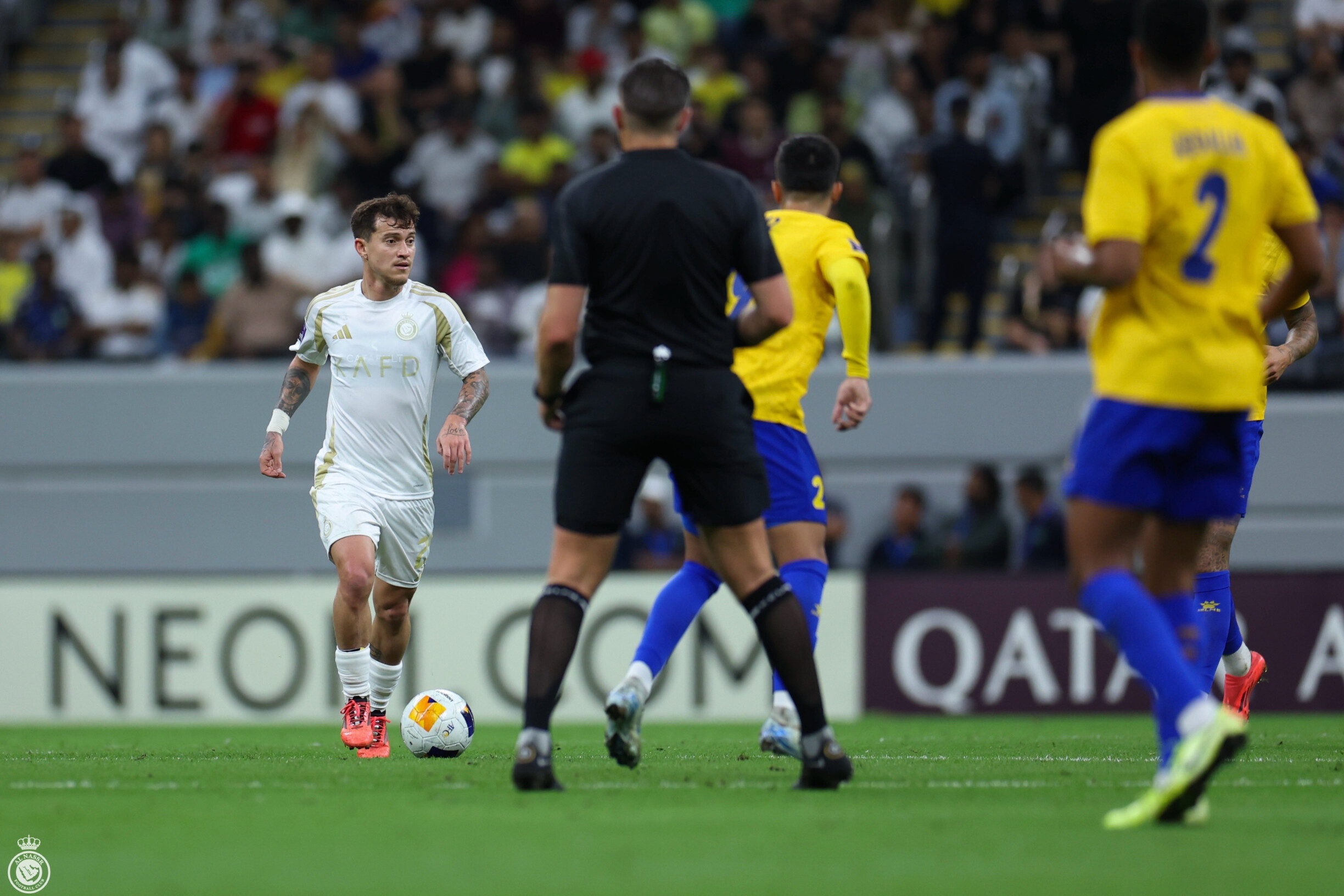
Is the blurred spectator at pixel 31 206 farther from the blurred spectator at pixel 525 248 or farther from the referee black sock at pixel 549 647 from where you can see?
the referee black sock at pixel 549 647

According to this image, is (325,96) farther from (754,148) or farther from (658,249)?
(658,249)

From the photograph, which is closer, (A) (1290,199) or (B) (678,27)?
(A) (1290,199)

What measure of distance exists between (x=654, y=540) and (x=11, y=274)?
684cm

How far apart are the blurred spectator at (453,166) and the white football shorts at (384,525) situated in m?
9.02

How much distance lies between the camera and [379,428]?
7973 millimetres

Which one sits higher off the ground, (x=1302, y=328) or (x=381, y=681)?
(x=1302, y=328)

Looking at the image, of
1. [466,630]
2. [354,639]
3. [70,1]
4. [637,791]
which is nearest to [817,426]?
[466,630]

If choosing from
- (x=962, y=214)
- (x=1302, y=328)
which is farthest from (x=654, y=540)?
(x=1302, y=328)

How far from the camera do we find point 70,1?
2056 cm

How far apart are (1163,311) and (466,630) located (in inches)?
356

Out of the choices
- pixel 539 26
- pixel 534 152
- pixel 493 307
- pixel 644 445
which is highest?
pixel 539 26

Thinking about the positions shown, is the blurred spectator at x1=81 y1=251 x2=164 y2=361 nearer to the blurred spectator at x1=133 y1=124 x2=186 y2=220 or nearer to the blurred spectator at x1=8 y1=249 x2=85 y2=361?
the blurred spectator at x1=8 y1=249 x2=85 y2=361

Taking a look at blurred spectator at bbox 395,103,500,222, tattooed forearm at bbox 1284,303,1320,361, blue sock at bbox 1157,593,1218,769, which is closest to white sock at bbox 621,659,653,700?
blue sock at bbox 1157,593,1218,769

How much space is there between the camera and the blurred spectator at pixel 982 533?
14.1 meters
